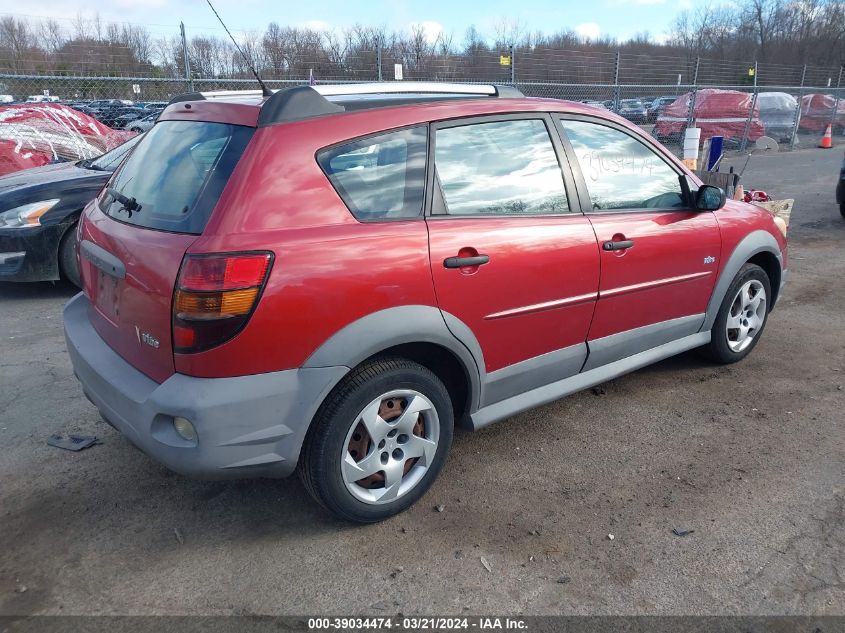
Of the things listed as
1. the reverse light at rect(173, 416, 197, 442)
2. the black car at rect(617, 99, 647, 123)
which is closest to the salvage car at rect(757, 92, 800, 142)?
the black car at rect(617, 99, 647, 123)

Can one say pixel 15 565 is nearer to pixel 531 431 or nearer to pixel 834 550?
pixel 531 431

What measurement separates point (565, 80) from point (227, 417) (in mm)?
14309

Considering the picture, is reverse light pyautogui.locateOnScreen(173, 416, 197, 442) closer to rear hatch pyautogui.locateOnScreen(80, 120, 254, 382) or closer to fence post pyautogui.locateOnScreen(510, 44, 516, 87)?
rear hatch pyautogui.locateOnScreen(80, 120, 254, 382)

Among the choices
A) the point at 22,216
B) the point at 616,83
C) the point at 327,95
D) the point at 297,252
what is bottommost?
the point at 22,216

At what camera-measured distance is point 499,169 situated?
10.5 ft

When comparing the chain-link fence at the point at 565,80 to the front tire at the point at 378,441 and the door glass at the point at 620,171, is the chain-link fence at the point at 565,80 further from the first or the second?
the front tire at the point at 378,441

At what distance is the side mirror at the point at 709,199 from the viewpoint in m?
3.88

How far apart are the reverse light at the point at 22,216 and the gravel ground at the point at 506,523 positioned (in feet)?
7.10

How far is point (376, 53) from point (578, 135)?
9.55 meters

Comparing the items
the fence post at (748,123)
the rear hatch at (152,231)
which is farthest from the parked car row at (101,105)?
the fence post at (748,123)

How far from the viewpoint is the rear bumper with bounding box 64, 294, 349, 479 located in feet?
7.90

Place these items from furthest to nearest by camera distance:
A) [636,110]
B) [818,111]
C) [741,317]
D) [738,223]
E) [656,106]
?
1. [818,111]
2. [636,110]
3. [656,106]
4. [741,317]
5. [738,223]

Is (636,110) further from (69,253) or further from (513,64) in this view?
(69,253)

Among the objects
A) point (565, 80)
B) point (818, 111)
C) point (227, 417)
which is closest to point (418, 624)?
point (227, 417)
